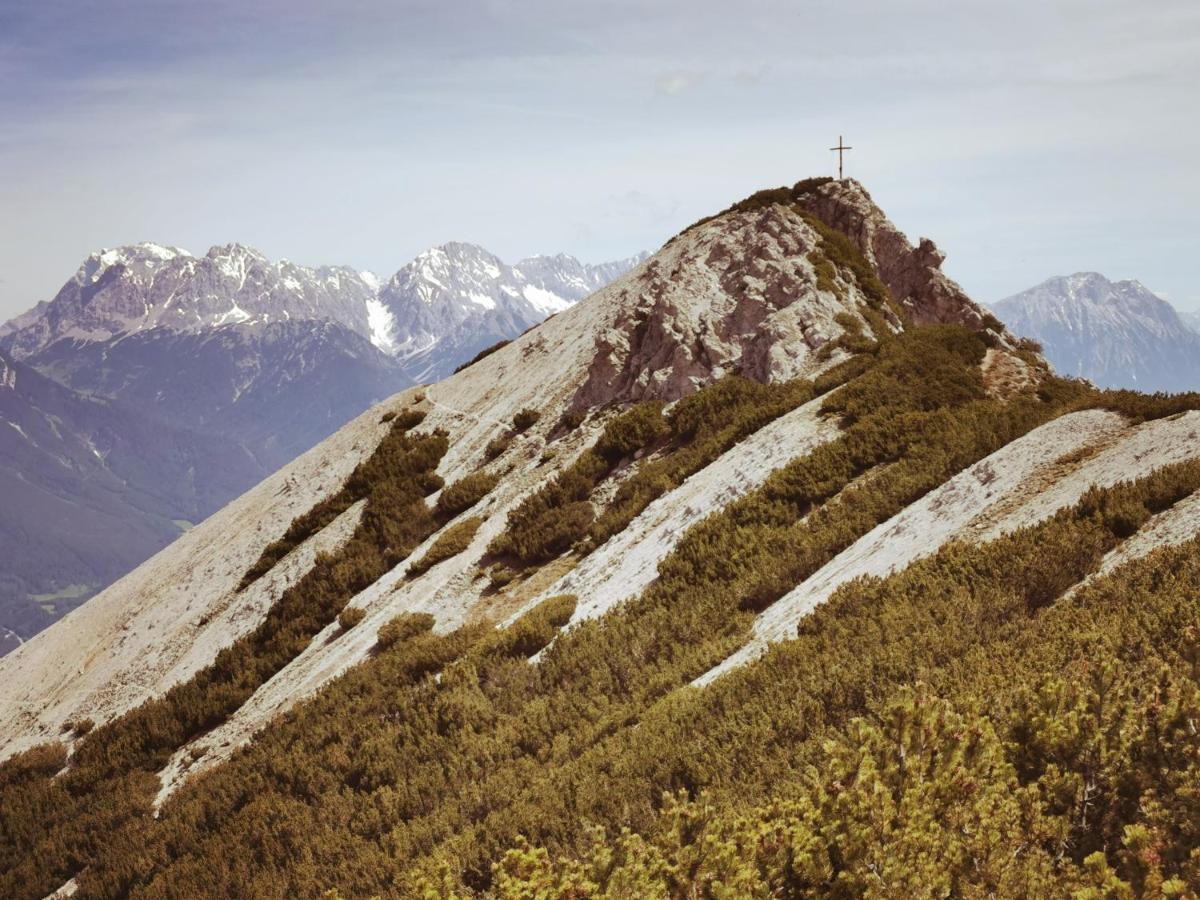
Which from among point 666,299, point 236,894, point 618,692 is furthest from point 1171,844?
point 666,299

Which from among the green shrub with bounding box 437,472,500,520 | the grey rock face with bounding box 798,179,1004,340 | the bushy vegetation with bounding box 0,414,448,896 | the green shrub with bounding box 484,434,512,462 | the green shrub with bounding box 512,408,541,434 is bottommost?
the bushy vegetation with bounding box 0,414,448,896

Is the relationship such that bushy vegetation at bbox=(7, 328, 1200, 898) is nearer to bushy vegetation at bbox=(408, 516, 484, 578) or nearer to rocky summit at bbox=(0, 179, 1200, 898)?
rocky summit at bbox=(0, 179, 1200, 898)

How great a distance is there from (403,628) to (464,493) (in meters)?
7.63

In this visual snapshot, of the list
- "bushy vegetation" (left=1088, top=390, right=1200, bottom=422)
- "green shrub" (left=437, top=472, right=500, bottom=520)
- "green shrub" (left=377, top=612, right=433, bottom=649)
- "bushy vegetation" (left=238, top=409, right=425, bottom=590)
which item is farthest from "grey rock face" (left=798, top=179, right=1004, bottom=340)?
"green shrub" (left=377, top=612, right=433, bottom=649)

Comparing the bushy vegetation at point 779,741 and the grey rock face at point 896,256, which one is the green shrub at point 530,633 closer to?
the bushy vegetation at point 779,741

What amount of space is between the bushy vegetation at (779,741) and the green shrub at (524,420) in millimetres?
11364

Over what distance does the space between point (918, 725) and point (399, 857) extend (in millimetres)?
6857

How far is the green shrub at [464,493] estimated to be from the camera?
81.2ft

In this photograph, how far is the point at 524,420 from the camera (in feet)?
92.8

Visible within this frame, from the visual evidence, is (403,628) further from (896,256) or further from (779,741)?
(896,256)

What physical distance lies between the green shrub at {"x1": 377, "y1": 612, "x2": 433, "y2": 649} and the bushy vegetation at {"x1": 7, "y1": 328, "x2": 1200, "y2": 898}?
72mm

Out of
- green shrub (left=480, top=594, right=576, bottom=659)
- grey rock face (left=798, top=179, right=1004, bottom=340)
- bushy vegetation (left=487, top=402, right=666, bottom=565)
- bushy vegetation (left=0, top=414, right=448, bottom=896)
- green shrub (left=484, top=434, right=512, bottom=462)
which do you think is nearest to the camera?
green shrub (left=480, top=594, right=576, bottom=659)

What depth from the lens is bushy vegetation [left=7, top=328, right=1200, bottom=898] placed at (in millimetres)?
5402

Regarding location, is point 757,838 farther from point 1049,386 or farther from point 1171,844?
point 1049,386
